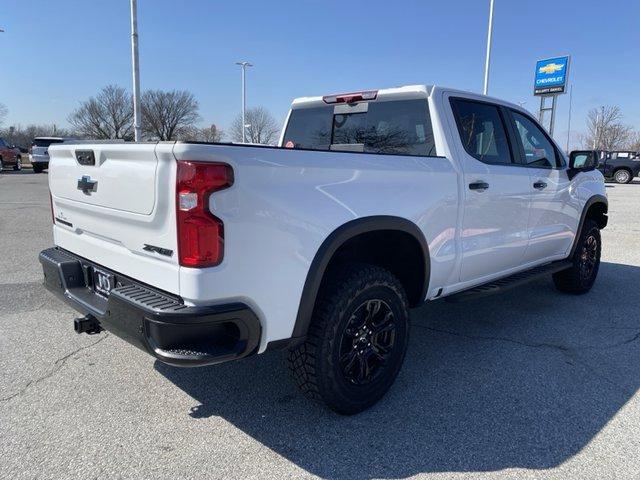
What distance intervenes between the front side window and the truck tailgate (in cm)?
323

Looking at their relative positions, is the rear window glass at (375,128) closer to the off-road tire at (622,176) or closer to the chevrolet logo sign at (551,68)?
the chevrolet logo sign at (551,68)

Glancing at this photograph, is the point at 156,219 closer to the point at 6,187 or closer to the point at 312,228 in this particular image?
the point at 312,228

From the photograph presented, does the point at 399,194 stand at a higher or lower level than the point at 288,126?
lower

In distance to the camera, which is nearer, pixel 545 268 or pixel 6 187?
pixel 545 268

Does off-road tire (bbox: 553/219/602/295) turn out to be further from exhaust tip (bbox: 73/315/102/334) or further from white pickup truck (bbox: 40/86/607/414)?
exhaust tip (bbox: 73/315/102/334)

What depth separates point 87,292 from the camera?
2.97 metres

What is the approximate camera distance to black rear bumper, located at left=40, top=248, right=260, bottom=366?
220 cm

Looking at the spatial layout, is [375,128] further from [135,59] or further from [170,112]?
[170,112]

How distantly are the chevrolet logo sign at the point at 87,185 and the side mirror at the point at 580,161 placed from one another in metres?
4.20

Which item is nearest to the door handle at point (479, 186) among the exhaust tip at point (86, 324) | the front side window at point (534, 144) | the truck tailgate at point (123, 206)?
the front side window at point (534, 144)

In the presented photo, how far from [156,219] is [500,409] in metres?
2.29

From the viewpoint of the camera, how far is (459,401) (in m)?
3.13

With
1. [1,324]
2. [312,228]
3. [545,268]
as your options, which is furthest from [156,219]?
[545,268]

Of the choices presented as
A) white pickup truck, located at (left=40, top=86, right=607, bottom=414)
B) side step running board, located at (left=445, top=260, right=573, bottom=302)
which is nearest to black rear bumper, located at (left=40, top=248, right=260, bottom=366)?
white pickup truck, located at (left=40, top=86, right=607, bottom=414)
